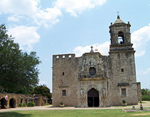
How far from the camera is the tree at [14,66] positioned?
57.2ft

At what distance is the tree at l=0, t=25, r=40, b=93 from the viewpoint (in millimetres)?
17448

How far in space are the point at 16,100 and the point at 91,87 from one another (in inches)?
679

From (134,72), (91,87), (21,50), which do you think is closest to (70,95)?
(91,87)

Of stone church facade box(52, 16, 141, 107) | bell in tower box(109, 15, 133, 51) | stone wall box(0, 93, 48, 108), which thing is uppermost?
bell in tower box(109, 15, 133, 51)

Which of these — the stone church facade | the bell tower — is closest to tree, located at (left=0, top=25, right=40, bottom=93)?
the stone church facade

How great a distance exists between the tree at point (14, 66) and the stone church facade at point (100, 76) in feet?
34.7

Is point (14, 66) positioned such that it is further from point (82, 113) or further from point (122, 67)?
point (122, 67)

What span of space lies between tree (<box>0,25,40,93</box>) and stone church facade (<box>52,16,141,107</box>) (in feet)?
34.7

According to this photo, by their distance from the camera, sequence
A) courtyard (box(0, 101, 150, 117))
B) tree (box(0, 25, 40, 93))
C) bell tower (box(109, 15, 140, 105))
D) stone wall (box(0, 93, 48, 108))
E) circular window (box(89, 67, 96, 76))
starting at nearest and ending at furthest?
courtyard (box(0, 101, 150, 117))
tree (box(0, 25, 40, 93))
bell tower (box(109, 15, 140, 105))
circular window (box(89, 67, 96, 76))
stone wall (box(0, 93, 48, 108))

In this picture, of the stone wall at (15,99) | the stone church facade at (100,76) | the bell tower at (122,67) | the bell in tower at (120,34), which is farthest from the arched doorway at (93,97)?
the stone wall at (15,99)

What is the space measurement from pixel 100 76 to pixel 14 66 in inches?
563

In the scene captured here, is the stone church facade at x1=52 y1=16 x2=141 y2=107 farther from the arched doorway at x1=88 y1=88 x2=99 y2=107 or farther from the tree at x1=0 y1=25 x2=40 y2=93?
the tree at x1=0 y1=25 x2=40 y2=93

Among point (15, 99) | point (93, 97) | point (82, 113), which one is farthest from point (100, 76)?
point (15, 99)

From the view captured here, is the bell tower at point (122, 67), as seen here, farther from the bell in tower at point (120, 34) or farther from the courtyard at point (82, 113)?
the courtyard at point (82, 113)
